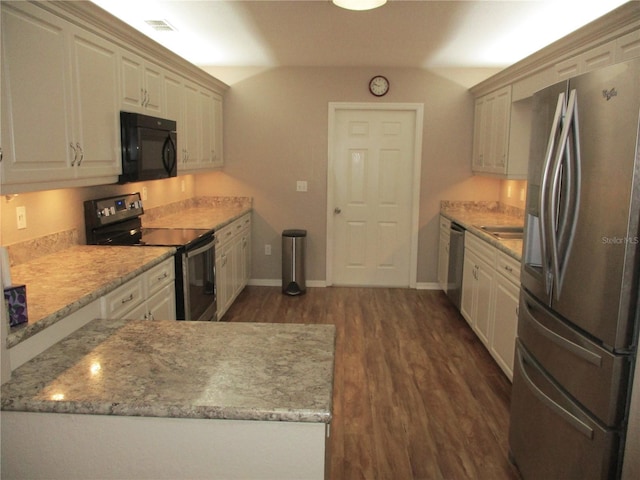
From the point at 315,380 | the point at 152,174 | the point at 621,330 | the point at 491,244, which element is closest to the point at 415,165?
the point at 491,244

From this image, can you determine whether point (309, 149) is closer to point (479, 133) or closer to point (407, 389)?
point (479, 133)

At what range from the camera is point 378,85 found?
536 centimetres

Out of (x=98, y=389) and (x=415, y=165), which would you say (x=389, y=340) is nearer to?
(x=415, y=165)

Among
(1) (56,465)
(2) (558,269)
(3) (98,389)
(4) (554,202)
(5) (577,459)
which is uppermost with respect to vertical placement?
(4) (554,202)

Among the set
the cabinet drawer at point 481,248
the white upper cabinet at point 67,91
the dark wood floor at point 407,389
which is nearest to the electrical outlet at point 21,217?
the white upper cabinet at point 67,91

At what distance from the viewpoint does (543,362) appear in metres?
2.08

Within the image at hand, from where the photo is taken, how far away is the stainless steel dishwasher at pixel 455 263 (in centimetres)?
454

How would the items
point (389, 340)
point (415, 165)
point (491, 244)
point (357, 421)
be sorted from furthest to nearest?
1. point (415, 165)
2. point (389, 340)
3. point (491, 244)
4. point (357, 421)

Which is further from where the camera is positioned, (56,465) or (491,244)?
(491,244)

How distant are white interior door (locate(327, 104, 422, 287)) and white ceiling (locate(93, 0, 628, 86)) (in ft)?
2.09

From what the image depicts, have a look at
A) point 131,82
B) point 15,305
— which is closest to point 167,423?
point 15,305

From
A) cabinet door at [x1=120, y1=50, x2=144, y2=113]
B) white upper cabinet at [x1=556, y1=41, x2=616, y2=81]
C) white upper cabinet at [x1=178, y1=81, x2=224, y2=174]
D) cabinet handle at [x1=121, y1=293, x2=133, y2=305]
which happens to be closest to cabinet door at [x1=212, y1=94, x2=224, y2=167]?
white upper cabinet at [x1=178, y1=81, x2=224, y2=174]

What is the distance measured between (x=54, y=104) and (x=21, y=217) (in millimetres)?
695

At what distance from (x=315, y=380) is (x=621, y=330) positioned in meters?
1.07
